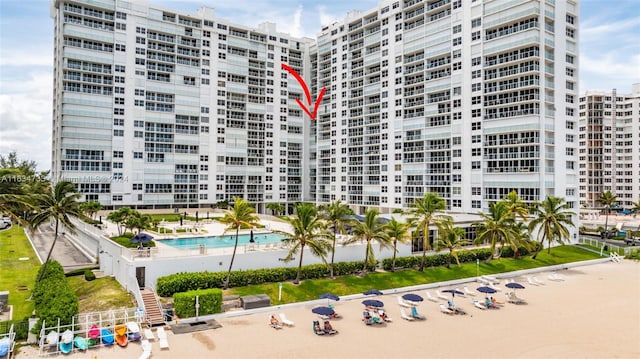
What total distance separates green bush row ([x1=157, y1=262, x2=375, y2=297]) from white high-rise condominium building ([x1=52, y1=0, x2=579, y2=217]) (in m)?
36.2

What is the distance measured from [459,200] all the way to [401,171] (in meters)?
13.5

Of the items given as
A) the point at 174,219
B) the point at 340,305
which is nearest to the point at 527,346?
the point at 340,305

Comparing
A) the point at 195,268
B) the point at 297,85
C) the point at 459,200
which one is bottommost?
the point at 195,268

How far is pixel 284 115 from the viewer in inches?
4158

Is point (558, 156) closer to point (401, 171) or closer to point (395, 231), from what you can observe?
point (401, 171)

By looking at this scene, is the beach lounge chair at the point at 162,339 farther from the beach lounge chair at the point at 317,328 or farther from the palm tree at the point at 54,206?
the palm tree at the point at 54,206

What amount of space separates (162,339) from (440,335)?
18.0 metres

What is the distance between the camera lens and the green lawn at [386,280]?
3851cm

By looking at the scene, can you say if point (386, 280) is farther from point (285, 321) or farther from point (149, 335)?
point (149, 335)

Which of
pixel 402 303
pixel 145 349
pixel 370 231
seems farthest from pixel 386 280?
pixel 145 349

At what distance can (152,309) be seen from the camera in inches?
1292

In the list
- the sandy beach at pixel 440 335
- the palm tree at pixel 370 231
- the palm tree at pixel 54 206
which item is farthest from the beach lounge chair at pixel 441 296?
the palm tree at pixel 54 206

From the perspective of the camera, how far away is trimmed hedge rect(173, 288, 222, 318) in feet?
108

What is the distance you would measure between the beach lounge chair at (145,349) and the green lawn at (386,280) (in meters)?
10.5
